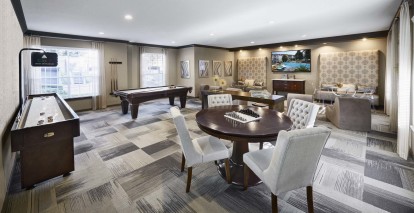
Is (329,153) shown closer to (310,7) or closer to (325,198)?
(325,198)

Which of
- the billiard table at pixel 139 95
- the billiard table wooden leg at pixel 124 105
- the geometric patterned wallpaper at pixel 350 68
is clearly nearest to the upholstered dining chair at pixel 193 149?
the billiard table at pixel 139 95

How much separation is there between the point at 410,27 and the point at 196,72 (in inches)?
282

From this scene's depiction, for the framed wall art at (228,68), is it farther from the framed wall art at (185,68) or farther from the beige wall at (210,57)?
the framed wall art at (185,68)

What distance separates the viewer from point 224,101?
156 inches

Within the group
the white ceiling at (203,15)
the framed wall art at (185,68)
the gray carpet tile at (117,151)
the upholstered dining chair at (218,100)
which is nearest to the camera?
the gray carpet tile at (117,151)

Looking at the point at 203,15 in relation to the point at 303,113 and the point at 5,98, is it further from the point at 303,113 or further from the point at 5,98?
the point at 5,98

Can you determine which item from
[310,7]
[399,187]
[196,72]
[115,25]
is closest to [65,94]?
[115,25]

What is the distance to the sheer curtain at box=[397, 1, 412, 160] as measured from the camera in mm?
2926

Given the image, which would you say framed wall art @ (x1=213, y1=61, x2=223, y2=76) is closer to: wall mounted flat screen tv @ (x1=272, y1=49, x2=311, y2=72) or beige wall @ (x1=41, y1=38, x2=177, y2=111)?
beige wall @ (x1=41, y1=38, x2=177, y2=111)

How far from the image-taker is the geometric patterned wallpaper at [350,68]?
6973mm

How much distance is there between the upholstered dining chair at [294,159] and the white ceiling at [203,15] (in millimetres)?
2945

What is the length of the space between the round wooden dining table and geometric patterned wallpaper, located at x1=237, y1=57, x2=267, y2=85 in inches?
288

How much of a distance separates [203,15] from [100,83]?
4.95 meters

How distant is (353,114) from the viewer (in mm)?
4324
